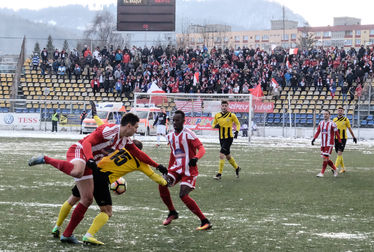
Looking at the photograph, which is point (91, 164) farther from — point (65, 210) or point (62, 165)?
point (65, 210)

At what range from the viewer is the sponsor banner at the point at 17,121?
131 feet

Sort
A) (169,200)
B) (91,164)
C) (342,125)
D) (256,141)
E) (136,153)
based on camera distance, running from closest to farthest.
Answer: (91,164), (136,153), (169,200), (342,125), (256,141)

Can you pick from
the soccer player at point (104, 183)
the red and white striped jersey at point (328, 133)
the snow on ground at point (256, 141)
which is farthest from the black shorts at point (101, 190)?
the snow on ground at point (256, 141)

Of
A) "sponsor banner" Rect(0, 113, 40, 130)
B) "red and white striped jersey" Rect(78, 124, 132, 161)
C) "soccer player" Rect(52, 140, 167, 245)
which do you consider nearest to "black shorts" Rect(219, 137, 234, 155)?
"soccer player" Rect(52, 140, 167, 245)

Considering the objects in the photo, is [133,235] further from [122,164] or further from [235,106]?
[235,106]

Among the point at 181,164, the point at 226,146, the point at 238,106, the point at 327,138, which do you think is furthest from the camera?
the point at 238,106

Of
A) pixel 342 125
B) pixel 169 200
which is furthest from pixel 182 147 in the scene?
pixel 342 125

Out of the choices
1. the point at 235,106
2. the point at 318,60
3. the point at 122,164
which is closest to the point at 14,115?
the point at 235,106

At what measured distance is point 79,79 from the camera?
1847 inches

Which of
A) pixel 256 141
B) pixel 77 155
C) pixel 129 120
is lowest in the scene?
pixel 256 141

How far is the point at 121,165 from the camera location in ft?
25.4

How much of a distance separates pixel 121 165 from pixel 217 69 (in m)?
36.0

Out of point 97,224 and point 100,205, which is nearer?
point 97,224

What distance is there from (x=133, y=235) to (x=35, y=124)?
33.8m
